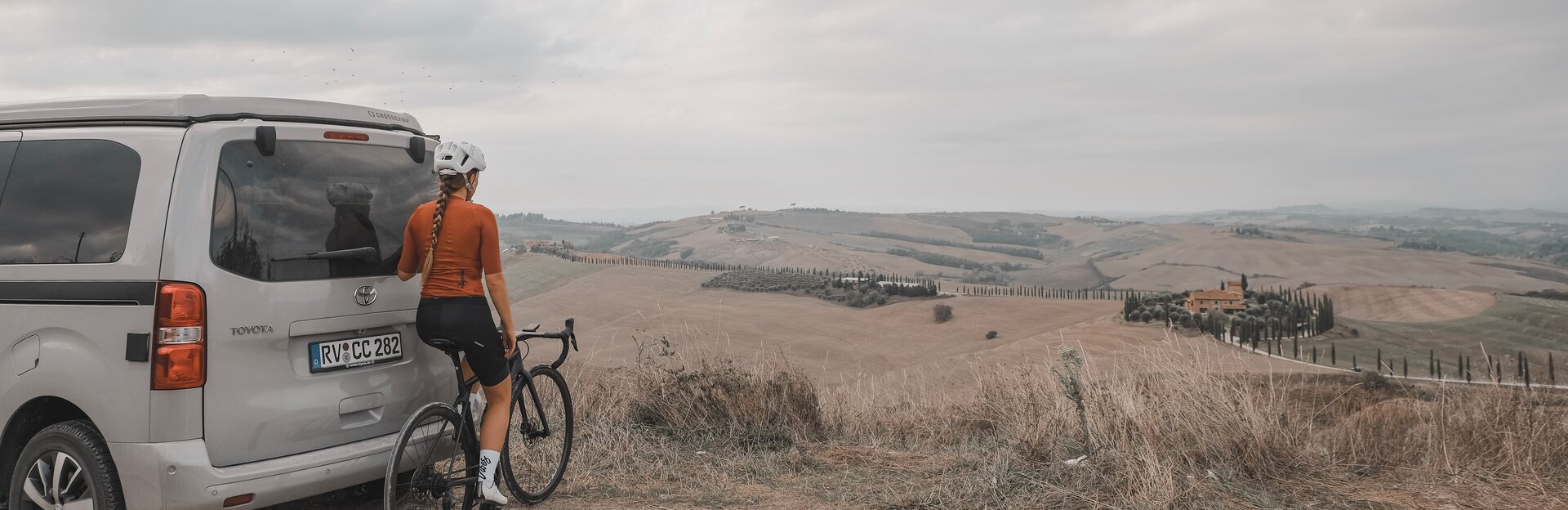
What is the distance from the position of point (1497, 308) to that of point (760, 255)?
260 feet

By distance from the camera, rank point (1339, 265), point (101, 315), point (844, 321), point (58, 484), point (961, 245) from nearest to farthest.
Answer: point (101, 315) → point (58, 484) → point (844, 321) → point (1339, 265) → point (961, 245)

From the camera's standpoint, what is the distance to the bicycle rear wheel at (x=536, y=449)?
5.72 m

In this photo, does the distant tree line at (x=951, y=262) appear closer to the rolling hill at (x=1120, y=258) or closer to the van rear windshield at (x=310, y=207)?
the rolling hill at (x=1120, y=258)

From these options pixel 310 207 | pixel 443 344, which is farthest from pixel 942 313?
pixel 310 207

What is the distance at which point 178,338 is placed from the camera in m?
4.12

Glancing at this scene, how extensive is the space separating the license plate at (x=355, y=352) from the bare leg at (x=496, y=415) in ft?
1.73

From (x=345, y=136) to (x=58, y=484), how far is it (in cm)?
209

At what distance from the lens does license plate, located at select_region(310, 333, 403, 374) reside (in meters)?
4.63

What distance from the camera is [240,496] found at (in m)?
4.30

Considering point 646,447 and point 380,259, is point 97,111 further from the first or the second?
point 646,447

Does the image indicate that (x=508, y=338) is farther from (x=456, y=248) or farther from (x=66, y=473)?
(x=66, y=473)

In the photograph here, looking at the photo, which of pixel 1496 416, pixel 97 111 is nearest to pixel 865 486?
pixel 1496 416

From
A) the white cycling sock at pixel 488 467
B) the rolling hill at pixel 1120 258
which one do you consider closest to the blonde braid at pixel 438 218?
the white cycling sock at pixel 488 467

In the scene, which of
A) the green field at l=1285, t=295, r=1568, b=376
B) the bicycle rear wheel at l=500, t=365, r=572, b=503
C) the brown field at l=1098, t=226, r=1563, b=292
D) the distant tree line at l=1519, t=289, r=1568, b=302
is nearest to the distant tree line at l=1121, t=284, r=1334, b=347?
the green field at l=1285, t=295, r=1568, b=376
